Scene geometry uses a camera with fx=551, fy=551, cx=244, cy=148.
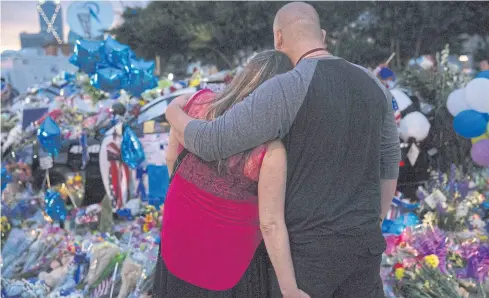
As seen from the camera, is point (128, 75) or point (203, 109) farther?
point (128, 75)

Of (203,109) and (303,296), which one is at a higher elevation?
(203,109)

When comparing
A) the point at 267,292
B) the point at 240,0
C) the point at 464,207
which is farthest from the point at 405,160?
the point at 240,0

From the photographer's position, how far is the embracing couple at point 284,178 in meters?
1.41

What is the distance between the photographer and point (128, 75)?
5082 mm

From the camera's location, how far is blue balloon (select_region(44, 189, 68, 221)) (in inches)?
183

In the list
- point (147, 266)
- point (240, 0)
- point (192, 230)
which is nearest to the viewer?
point (192, 230)

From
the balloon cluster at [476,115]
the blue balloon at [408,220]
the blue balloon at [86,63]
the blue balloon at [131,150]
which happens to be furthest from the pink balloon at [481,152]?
the blue balloon at [86,63]

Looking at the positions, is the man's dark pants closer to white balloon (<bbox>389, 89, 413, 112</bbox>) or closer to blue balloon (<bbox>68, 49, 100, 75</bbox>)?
white balloon (<bbox>389, 89, 413, 112</bbox>)

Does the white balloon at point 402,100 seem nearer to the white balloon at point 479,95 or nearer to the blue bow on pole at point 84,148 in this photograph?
the white balloon at point 479,95

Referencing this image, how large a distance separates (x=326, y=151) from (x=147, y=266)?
1863 millimetres

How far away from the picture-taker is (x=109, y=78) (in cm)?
490

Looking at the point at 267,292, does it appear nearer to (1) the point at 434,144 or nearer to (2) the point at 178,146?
(2) the point at 178,146

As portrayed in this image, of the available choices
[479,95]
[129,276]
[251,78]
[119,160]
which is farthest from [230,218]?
[119,160]

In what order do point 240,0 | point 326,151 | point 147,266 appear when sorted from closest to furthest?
1. point 326,151
2. point 147,266
3. point 240,0
